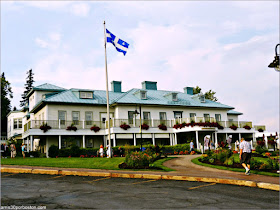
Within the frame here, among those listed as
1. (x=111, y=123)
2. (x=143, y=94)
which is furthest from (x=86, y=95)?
(x=143, y=94)

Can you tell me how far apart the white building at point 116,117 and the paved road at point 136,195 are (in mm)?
20339

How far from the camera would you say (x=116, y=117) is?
1470 inches

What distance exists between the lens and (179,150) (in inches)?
1330

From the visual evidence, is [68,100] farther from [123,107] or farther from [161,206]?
[161,206]

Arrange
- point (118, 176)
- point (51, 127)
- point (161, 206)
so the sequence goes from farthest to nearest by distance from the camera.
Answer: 1. point (51, 127)
2. point (118, 176)
3. point (161, 206)

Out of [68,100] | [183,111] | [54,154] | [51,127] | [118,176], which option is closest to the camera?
[118,176]

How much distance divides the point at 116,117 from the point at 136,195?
28389mm

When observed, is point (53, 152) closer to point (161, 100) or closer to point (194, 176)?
point (161, 100)

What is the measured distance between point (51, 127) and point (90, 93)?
23.1ft

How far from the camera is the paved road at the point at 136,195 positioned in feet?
25.4

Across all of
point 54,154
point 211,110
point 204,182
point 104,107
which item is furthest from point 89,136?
point 204,182

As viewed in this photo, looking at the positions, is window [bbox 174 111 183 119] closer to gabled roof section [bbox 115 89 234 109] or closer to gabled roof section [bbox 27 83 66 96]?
gabled roof section [bbox 115 89 234 109]

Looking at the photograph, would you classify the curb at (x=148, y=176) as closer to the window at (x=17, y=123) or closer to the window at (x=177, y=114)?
the window at (x=177, y=114)

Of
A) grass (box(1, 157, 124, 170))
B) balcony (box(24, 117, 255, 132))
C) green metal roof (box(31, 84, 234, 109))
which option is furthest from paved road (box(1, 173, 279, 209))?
green metal roof (box(31, 84, 234, 109))
